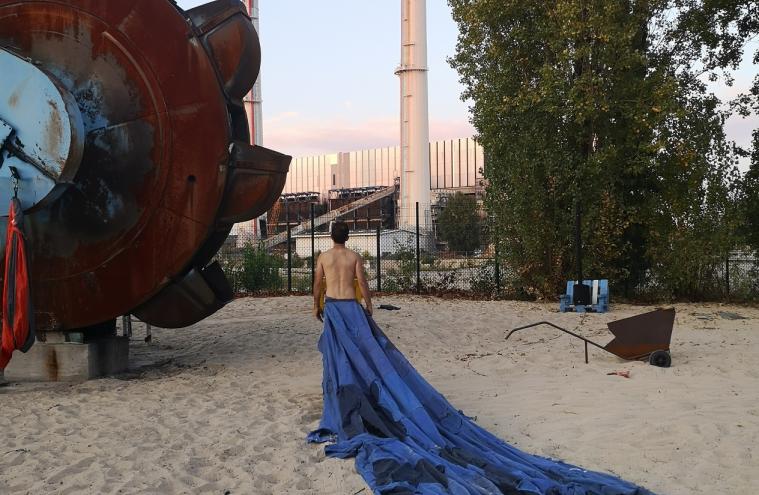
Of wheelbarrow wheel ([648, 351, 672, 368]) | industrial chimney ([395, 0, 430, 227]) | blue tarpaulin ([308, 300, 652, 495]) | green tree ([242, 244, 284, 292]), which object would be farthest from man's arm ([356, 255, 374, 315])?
industrial chimney ([395, 0, 430, 227])

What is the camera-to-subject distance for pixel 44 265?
8609 mm

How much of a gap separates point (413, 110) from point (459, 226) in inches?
614

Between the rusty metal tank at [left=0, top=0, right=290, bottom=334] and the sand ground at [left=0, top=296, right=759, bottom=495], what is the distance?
4.23ft

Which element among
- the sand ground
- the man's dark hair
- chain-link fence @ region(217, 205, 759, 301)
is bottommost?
the sand ground

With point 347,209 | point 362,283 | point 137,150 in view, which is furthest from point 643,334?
point 347,209

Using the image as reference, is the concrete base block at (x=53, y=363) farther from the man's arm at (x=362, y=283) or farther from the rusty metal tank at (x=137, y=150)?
the man's arm at (x=362, y=283)

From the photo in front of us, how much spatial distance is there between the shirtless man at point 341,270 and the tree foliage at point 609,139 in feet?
35.0

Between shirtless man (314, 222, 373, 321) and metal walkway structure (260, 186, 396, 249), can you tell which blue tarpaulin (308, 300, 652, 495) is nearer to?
shirtless man (314, 222, 373, 321)

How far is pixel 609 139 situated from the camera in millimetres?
16703

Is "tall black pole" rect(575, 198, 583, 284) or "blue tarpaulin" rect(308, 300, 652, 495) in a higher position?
"tall black pole" rect(575, 198, 583, 284)

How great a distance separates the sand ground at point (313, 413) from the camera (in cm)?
535

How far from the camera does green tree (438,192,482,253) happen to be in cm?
3656

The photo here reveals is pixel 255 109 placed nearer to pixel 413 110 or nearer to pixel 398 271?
pixel 413 110

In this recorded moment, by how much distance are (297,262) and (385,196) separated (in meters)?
37.2
